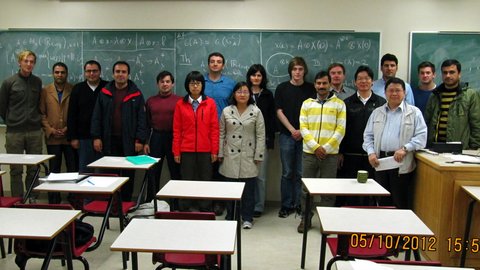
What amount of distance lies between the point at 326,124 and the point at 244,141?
2.68ft

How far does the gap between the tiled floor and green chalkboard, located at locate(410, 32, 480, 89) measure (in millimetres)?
2140

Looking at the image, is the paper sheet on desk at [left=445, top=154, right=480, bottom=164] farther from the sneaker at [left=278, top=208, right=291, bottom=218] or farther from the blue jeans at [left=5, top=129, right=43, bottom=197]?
the blue jeans at [left=5, top=129, right=43, bottom=197]

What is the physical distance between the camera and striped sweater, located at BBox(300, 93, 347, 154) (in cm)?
395

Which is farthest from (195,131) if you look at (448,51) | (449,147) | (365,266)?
(448,51)

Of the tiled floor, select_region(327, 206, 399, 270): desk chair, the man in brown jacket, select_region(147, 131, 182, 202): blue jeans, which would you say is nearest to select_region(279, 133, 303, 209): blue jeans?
the tiled floor

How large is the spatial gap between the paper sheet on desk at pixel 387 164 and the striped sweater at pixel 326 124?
48cm

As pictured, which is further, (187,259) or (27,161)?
(27,161)

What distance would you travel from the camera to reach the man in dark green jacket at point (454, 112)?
371cm

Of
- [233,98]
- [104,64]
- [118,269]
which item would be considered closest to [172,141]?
[233,98]

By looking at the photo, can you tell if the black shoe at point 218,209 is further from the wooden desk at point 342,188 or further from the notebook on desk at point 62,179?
the notebook on desk at point 62,179

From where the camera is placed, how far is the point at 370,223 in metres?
2.28

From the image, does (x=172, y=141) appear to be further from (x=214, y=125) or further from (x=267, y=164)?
(x=267, y=164)

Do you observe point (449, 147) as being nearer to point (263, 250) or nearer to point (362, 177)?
point (362, 177)
